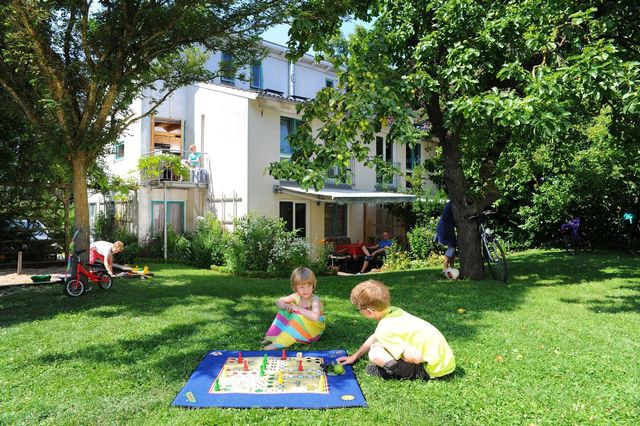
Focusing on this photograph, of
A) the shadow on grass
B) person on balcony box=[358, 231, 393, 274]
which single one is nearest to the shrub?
person on balcony box=[358, 231, 393, 274]

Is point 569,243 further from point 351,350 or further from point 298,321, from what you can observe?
point 298,321

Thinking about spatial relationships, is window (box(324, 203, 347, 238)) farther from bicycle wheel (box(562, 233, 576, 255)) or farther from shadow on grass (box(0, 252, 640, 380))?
bicycle wheel (box(562, 233, 576, 255))

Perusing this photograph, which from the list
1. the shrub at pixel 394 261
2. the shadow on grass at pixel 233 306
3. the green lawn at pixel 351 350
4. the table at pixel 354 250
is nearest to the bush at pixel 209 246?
the shadow on grass at pixel 233 306

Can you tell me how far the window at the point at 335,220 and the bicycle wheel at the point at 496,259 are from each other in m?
9.48

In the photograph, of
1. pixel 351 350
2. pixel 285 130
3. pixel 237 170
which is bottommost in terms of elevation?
pixel 351 350

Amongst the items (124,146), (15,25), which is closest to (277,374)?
(15,25)

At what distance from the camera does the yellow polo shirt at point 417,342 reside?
3926 millimetres

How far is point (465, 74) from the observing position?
7.97 m

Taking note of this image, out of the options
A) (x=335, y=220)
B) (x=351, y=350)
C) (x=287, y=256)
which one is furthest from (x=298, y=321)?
(x=335, y=220)

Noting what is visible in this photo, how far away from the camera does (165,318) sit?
21.4 feet

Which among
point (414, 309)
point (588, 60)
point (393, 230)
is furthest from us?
point (393, 230)

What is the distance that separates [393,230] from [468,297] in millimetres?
13842

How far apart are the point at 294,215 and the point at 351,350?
1284 cm

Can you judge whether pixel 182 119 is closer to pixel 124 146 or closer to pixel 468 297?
pixel 124 146
